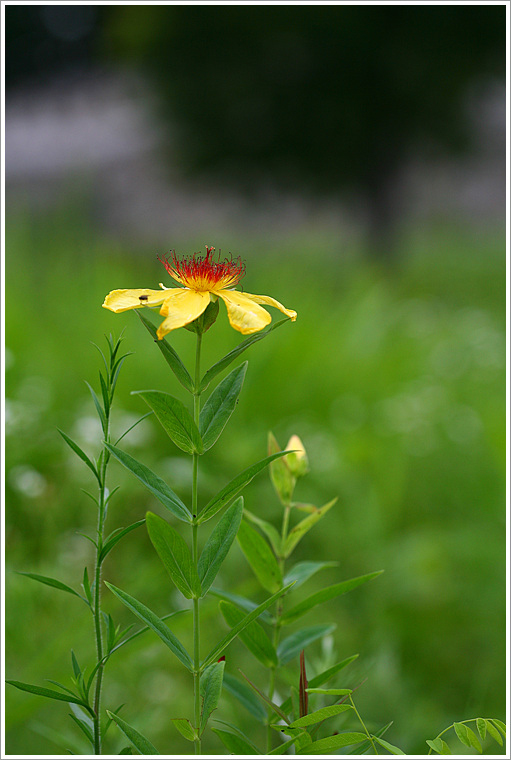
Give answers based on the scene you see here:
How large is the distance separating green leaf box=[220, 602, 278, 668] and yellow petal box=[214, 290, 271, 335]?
131 mm

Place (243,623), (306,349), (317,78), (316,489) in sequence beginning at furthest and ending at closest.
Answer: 1. (317,78)
2. (306,349)
3. (316,489)
4. (243,623)

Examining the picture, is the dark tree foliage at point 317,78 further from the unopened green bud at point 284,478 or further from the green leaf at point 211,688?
the green leaf at point 211,688

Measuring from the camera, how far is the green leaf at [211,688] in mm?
234

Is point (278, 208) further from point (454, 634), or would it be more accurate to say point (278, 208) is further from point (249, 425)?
point (454, 634)

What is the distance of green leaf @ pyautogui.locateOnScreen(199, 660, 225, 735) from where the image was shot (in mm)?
234

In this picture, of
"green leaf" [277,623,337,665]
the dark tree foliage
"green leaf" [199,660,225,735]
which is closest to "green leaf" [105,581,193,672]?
"green leaf" [199,660,225,735]

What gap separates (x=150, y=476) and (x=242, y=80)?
12.6 ft

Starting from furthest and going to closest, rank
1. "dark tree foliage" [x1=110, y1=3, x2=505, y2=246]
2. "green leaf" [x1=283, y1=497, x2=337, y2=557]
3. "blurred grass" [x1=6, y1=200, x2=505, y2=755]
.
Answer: "dark tree foliage" [x1=110, y1=3, x2=505, y2=246] → "blurred grass" [x1=6, y1=200, x2=505, y2=755] → "green leaf" [x1=283, y1=497, x2=337, y2=557]

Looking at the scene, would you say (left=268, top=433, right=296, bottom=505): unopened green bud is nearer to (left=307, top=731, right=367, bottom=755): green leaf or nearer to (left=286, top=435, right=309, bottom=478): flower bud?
(left=286, top=435, right=309, bottom=478): flower bud

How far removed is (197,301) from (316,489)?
0.84 metres

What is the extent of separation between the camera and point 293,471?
324 millimetres

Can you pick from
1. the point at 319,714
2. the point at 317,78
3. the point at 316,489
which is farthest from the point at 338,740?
the point at 317,78

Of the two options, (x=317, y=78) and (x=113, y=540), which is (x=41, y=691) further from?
(x=317, y=78)

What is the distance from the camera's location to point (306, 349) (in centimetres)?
138
